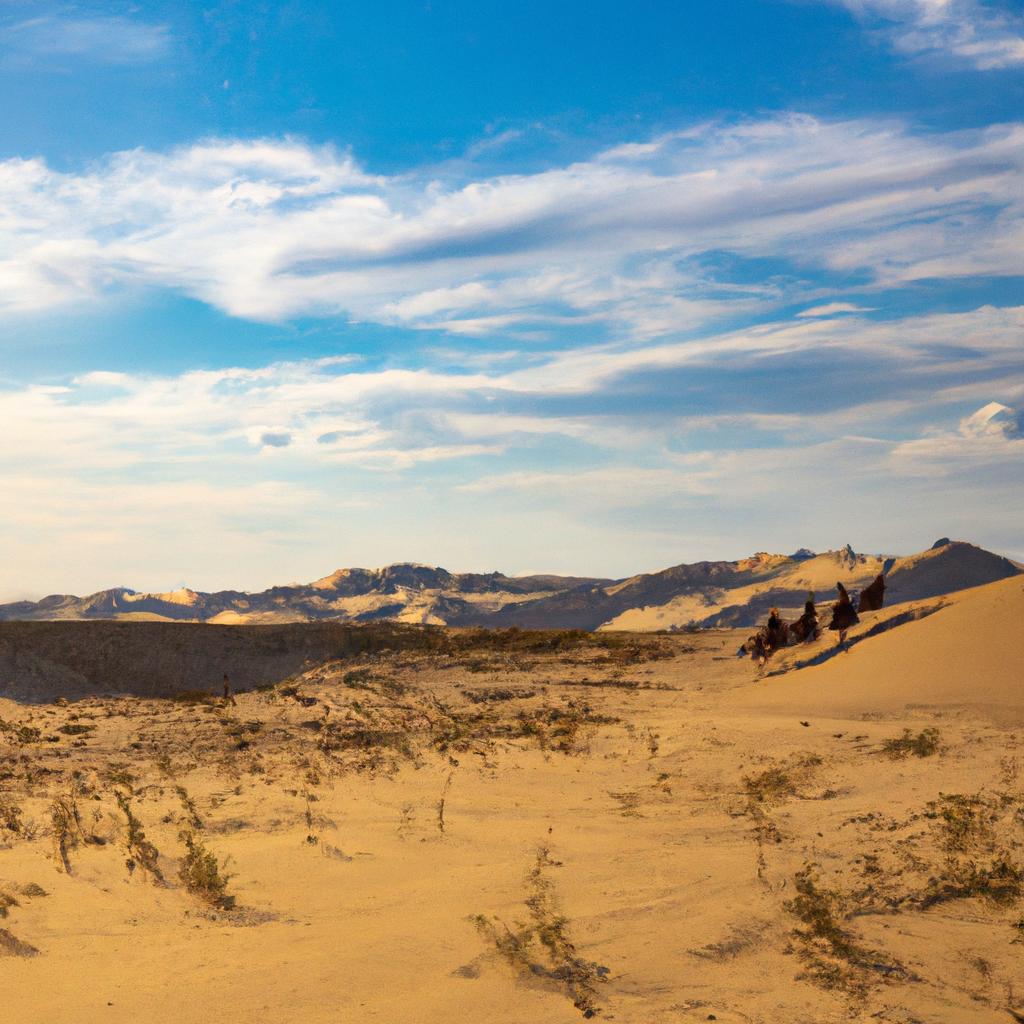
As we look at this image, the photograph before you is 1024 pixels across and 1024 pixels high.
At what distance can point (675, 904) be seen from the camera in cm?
780

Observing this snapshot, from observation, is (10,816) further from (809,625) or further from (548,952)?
(809,625)

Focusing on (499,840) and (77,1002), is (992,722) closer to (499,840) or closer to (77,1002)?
(499,840)

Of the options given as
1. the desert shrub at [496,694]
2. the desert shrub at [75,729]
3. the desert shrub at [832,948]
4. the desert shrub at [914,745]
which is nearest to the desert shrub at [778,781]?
the desert shrub at [914,745]

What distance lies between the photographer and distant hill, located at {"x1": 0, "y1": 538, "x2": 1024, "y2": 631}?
2352 inches

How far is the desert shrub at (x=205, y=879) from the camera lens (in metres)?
8.08

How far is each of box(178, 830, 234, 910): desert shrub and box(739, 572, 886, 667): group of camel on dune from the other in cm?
1660

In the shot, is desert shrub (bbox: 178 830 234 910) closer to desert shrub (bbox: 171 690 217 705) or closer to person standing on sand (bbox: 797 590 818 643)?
desert shrub (bbox: 171 690 217 705)

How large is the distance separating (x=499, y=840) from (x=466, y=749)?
5.26 meters

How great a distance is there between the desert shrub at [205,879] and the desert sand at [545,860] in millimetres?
34

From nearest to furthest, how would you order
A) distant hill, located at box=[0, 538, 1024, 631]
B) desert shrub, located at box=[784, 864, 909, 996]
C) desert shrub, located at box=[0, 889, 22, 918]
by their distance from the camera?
desert shrub, located at box=[784, 864, 909, 996], desert shrub, located at box=[0, 889, 22, 918], distant hill, located at box=[0, 538, 1024, 631]

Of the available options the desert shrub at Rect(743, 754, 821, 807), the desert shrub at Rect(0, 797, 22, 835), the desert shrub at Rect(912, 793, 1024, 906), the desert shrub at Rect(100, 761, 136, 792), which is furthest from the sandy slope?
the desert shrub at Rect(0, 797, 22, 835)

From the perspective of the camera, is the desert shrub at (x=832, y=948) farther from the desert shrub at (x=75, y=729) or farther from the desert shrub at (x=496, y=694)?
the desert shrub at (x=75, y=729)

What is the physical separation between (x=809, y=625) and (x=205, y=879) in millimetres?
18229

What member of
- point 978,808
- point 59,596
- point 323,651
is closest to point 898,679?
point 978,808
